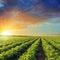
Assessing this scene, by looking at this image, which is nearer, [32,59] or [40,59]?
[32,59]

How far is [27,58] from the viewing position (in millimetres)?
13383

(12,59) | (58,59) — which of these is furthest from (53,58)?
(12,59)

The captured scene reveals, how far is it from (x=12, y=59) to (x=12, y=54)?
2.49 feet

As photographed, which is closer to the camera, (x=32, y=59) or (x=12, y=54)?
(x=32, y=59)

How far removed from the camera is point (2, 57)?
13.6 metres

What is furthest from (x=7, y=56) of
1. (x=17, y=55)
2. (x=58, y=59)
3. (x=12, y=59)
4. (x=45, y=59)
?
(x=58, y=59)

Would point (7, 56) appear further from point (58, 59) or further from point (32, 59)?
point (58, 59)

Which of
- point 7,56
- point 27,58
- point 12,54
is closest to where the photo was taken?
point 27,58

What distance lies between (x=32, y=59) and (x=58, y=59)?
1.66 metres

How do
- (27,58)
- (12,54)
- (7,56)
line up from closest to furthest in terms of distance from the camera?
1. (27,58)
2. (7,56)
3. (12,54)

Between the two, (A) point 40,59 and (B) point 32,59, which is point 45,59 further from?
(B) point 32,59

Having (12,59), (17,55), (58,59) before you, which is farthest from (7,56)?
(58,59)

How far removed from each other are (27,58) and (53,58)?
1.74 meters

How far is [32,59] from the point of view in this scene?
13.6 m
